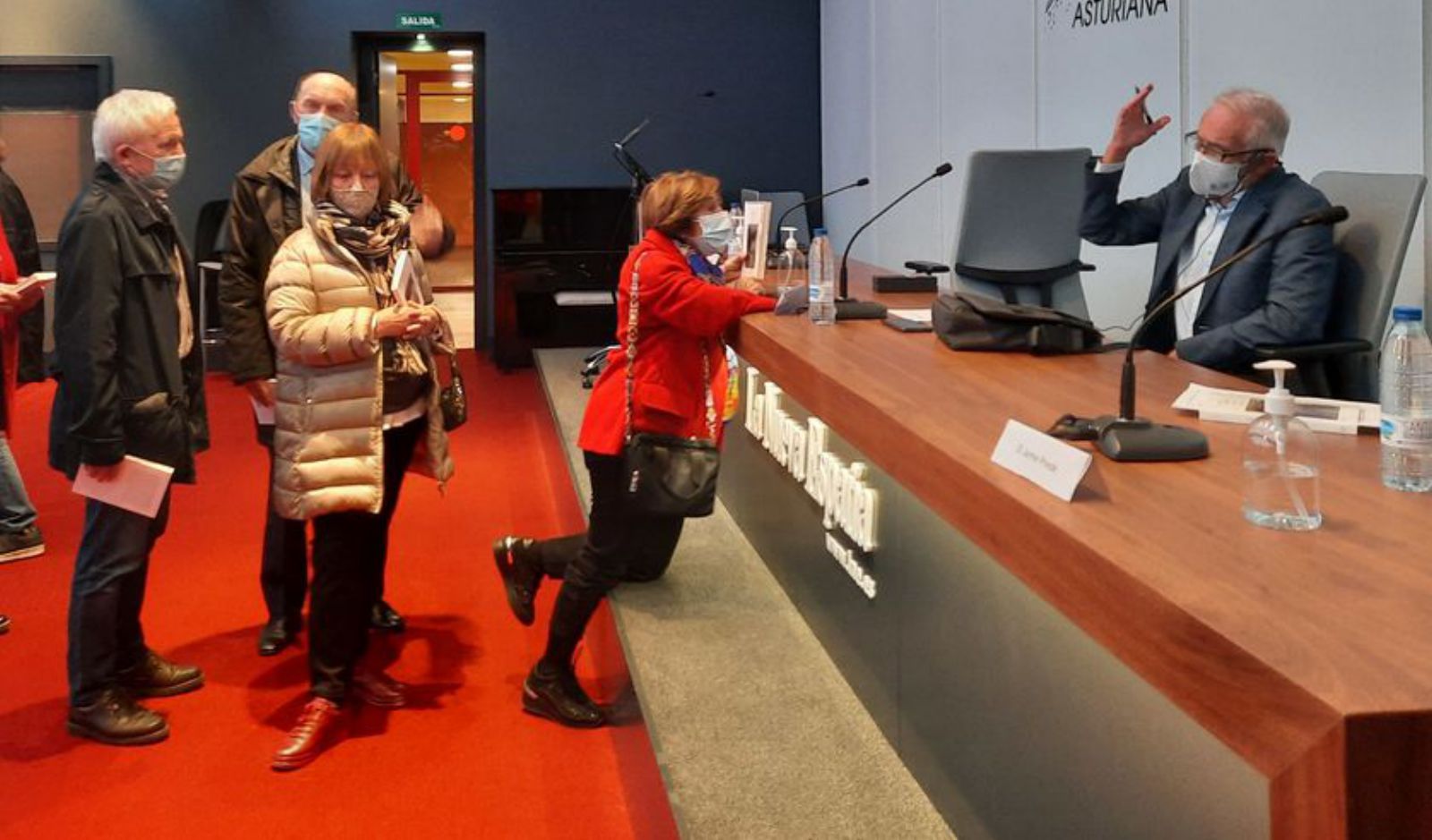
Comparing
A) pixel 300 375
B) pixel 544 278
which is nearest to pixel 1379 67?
pixel 300 375

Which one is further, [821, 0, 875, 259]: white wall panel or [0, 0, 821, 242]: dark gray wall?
[0, 0, 821, 242]: dark gray wall

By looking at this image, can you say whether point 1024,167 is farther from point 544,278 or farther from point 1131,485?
point 544,278

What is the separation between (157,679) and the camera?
337 cm

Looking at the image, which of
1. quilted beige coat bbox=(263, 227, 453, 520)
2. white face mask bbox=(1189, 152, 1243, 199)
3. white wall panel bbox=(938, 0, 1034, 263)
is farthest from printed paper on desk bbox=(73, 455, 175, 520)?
white wall panel bbox=(938, 0, 1034, 263)

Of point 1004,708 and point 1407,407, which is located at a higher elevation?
point 1407,407

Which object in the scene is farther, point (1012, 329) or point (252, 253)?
point (252, 253)

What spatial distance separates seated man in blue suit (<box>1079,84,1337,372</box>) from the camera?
3086 mm

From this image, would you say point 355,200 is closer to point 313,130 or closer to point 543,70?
point 313,130

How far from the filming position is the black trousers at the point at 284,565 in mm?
3514

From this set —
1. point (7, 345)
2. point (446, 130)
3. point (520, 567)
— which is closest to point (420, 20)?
point (446, 130)

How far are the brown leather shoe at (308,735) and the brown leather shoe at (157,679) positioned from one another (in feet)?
1.35

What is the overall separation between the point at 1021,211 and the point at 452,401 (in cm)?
265

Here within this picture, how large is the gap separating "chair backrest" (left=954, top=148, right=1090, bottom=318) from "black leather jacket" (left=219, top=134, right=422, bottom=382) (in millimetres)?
2536

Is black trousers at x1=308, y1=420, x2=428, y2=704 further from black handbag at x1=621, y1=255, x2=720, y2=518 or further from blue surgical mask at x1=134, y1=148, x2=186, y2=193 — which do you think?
blue surgical mask at x1=134, y1=148, x2=186, y2=193
